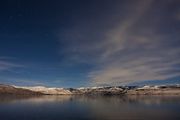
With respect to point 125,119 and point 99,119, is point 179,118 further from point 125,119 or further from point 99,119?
point 99,119

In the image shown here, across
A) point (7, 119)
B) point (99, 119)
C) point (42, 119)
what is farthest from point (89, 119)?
point (7, 119)

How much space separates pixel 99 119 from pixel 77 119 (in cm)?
594

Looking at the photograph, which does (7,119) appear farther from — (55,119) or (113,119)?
(113,119)

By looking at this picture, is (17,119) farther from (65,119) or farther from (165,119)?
(165,119)

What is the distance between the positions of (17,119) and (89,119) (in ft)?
62.6

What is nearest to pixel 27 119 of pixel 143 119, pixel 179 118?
pixel 143 119

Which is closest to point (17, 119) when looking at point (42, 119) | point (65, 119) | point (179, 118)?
point (42, 119)

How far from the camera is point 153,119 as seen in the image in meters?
58.6

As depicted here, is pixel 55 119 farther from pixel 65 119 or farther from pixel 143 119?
pixel 143 119

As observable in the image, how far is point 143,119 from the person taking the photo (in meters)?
58.7

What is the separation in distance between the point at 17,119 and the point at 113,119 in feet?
83.4

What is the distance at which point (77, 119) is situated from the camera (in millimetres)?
61562

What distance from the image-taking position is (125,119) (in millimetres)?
59688

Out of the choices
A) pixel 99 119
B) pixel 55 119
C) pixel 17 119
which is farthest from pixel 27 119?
pixel 99 119
